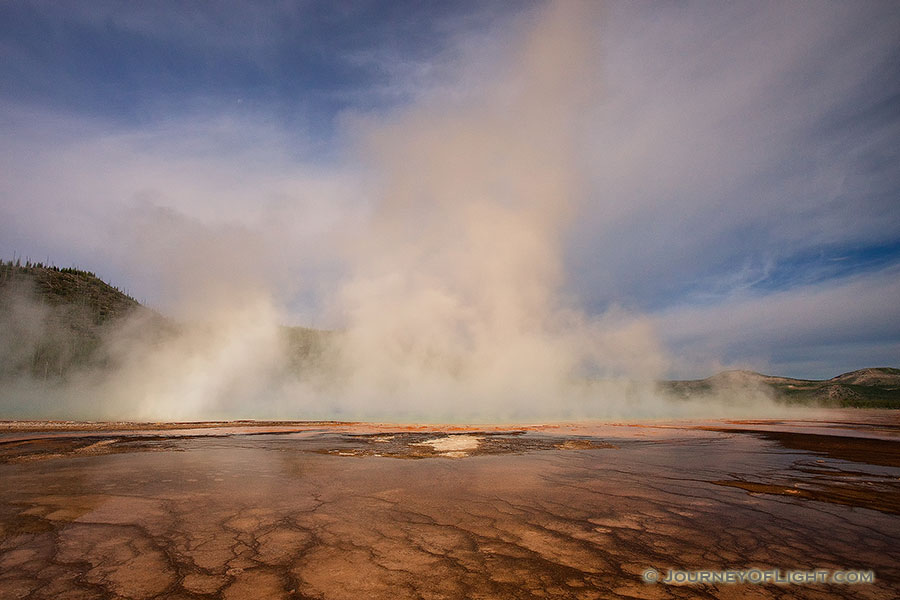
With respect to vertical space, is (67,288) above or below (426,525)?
above

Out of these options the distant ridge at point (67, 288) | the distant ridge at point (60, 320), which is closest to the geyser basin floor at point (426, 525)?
the distant ridge at point (60, 320)

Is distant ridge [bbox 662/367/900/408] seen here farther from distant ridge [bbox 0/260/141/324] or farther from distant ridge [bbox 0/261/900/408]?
distant ridge [bbox 0/260/141/324]

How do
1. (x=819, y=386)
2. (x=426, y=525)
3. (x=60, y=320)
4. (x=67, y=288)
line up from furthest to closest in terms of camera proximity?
(x=819, y=386) < (x=67, y=288) < (x=60, y=320) < (x=426, y=525)

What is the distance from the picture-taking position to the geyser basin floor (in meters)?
3.33

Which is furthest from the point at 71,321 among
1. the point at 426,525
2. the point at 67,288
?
the point at 426,525

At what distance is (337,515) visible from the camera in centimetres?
528

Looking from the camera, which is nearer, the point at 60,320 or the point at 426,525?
the point at 426,525

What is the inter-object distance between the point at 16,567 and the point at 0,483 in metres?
5.28

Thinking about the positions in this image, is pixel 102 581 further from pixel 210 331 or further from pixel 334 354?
pixel 334 354

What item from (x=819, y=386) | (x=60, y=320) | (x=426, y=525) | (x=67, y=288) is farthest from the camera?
(x=819, y=386)

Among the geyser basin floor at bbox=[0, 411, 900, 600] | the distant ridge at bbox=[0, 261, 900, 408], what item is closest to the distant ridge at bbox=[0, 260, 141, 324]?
A: the distant ridge at bbox=[0, 261, 900, 408]

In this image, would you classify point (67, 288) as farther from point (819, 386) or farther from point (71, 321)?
point (819, 386)

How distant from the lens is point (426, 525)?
491cm

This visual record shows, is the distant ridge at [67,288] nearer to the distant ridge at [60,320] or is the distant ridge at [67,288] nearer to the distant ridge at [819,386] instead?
the distant ridge at [60,320]
